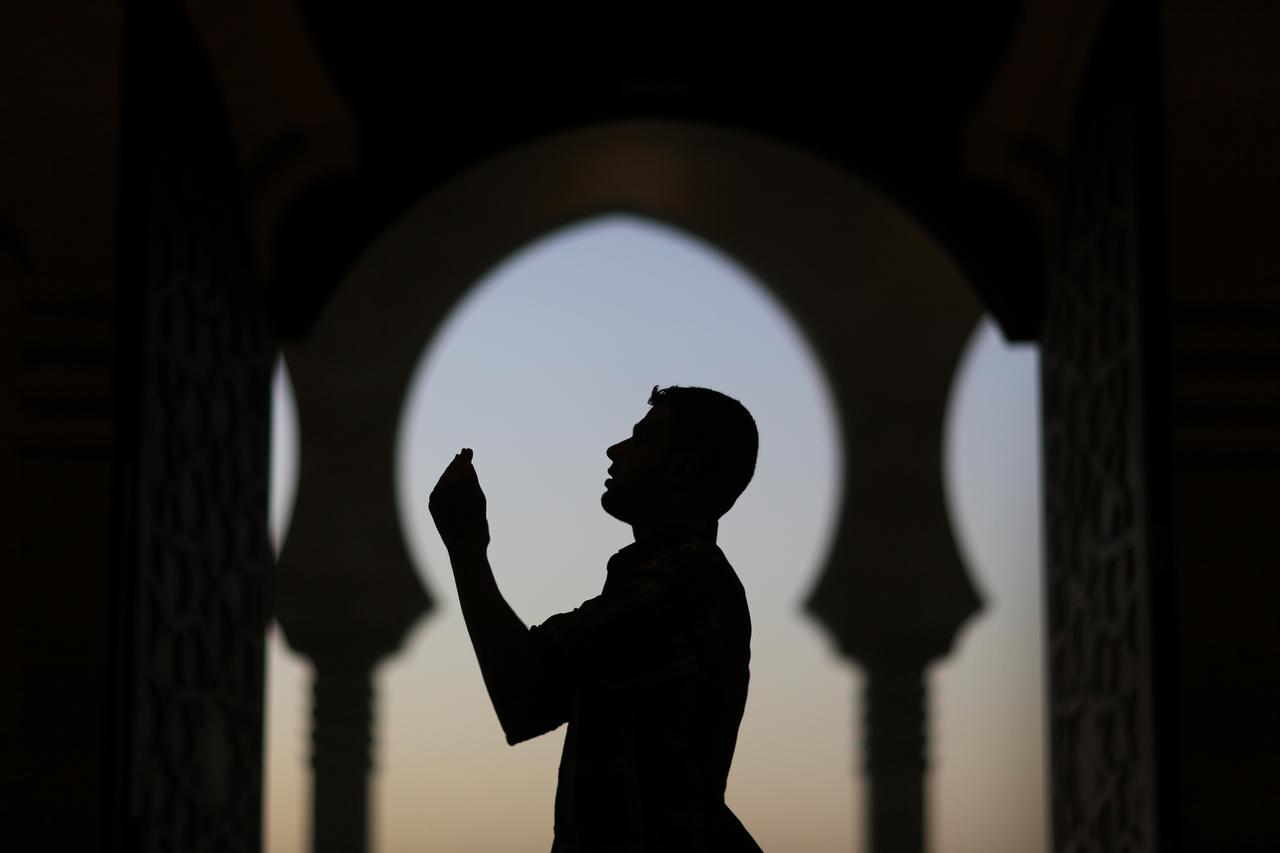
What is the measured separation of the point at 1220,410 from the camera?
618 cm

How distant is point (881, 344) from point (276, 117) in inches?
246

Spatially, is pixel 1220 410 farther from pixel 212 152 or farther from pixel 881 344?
pixel 881 344

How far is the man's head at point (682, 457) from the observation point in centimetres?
317

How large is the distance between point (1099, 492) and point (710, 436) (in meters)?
3.79

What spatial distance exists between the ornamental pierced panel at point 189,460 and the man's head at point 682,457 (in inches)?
122

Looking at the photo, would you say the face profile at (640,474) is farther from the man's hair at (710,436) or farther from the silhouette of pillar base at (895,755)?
the silhouette of pillar base at (895,755)

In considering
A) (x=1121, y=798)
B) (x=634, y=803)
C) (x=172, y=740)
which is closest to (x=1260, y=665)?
(x=1121, y=798)

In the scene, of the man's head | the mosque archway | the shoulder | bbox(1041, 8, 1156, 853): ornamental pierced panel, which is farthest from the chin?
the mosque archway

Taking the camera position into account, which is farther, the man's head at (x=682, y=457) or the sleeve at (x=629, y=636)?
the man's head at (x=682, y=457)

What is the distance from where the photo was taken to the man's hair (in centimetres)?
319

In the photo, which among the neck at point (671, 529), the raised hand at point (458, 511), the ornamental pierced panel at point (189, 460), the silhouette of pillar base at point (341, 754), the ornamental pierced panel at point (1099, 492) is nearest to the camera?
the raised hand at point (458, 511)

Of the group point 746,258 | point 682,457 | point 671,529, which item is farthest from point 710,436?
point 746,258

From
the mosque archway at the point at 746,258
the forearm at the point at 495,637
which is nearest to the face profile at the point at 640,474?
the forearm at the point at 495,637

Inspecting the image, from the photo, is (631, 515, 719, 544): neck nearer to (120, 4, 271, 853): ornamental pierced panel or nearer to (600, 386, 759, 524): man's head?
(600, 386, 759, 524): man's head
